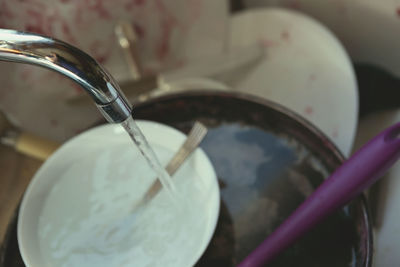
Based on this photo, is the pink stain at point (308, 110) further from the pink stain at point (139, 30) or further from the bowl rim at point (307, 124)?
the pink stain at point (139, 30)

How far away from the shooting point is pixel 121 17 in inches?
23.9

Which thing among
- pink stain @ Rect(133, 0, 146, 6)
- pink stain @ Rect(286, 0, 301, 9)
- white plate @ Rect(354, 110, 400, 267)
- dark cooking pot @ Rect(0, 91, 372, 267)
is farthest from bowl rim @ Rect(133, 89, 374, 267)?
pink stain @ Rect(286, 0, 301, 9)

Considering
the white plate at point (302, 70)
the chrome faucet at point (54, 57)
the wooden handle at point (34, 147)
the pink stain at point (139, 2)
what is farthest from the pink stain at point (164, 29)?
the chrome faucet at point (54, 57)

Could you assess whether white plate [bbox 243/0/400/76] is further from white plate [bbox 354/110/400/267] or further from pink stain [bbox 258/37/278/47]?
white plate [bbox 354/110/400/267]

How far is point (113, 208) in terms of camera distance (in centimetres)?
41

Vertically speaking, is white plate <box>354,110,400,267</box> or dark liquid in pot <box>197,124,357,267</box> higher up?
dark liquid in pot <box>197,124,357,267</box>

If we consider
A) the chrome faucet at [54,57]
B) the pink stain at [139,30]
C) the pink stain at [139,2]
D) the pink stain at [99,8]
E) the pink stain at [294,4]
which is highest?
the chrome faucet at [54,57]

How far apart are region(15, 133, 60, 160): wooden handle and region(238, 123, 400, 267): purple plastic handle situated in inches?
12.1

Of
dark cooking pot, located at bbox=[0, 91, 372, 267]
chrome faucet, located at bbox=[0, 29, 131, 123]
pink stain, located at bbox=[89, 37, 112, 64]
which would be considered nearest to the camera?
chrome faucet, located at bbox=[0, 29, 131, 123]

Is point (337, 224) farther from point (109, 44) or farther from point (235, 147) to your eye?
Result: point (109, 44)

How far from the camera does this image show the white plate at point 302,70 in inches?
23.2

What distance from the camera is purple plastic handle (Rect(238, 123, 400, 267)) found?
300 mm

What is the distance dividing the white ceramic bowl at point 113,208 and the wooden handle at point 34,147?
138 mm

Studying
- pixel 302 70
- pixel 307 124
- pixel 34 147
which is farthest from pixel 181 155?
pixel 302 70
